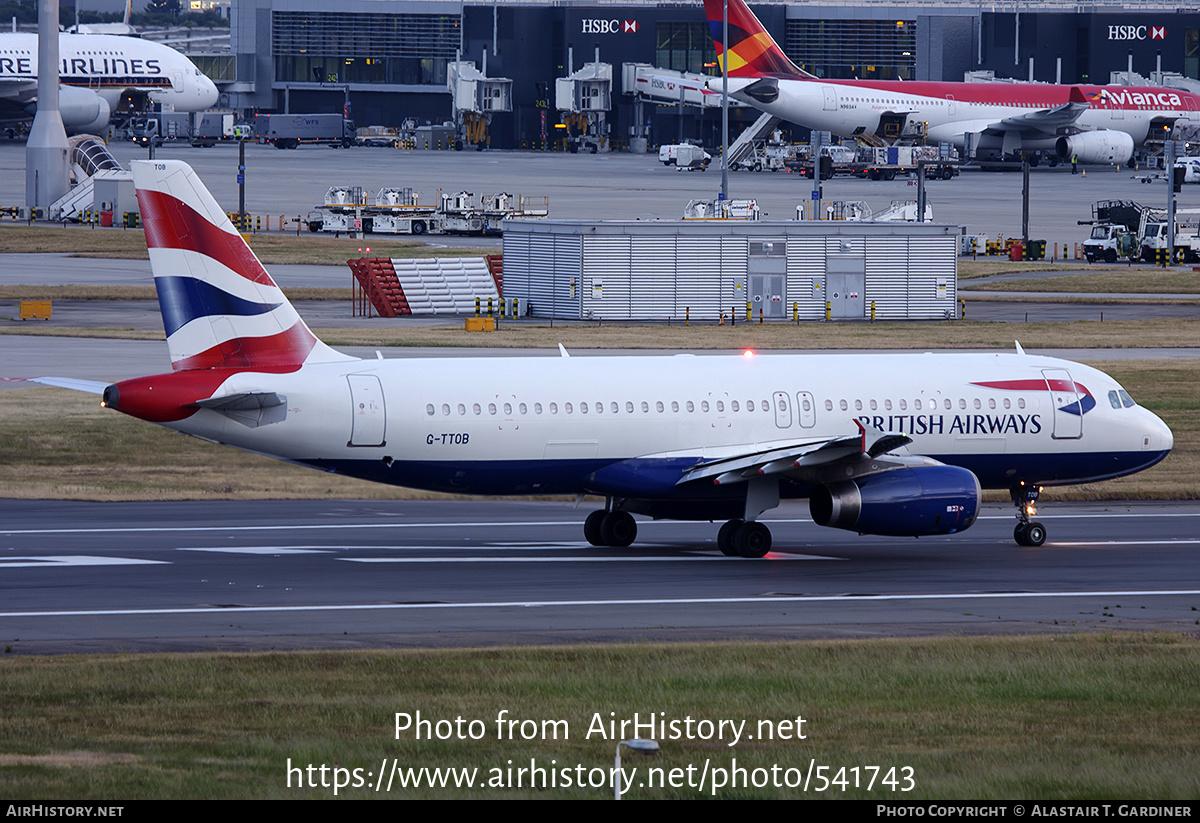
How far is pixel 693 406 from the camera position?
31828 mm

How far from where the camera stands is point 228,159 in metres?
165

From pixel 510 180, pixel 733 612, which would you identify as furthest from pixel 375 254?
pixel 733 612

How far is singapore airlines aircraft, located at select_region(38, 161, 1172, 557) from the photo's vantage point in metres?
29.5

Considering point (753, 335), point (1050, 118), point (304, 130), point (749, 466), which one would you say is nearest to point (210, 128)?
point (304, 130)

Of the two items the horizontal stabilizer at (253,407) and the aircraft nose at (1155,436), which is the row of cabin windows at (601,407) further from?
the aircraft nose at (1155,436)

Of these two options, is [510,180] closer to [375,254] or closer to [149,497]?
[375,254]

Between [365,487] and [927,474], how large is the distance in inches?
644

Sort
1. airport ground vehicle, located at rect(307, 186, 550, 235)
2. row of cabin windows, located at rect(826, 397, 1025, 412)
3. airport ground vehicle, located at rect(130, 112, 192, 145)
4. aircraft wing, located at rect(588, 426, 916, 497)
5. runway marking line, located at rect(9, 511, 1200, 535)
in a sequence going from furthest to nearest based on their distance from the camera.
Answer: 1. airport ground vehicle, located at rect(130, 112, 192, 145)
2. airport ground vehicle, located at rect(307, 186, 550, 235)
3. runway marking line, located at rect(9, 511, 1200, 535)
4. row of cabin windows, located at rect(826, 397, 1025, 412)
5. aircraft wing, located at rect(588, 426, 916, 497)

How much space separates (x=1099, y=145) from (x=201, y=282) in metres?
137

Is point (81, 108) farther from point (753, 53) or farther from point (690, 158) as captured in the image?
point (753, 53)

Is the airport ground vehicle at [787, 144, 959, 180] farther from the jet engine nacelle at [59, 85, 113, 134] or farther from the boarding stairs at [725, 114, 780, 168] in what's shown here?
the jet engine nacelle at [59, 85, 113, 134]

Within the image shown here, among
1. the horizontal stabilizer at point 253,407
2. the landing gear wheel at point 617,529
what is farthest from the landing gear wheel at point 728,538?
the horizontal stabilizer at point 253,407

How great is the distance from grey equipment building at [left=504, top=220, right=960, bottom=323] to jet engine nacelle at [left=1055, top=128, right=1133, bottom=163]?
80805mm

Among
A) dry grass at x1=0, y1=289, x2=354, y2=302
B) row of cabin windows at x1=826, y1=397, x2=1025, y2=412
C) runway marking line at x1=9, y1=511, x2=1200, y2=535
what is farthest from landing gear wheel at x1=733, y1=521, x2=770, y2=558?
dry grass at x1=0, y1=289, x2=354, y2=302
